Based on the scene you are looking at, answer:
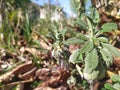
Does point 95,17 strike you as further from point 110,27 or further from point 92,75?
point 92,75

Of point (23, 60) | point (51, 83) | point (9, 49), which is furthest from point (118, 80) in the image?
point (9, 49)

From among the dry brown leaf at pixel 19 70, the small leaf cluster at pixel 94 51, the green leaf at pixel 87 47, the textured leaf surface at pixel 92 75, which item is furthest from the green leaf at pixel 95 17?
the dry brown leaf at pixel 19 70

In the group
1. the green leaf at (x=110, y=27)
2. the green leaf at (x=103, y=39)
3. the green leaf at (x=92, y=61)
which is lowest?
the green leaf at (x=92, y=61)

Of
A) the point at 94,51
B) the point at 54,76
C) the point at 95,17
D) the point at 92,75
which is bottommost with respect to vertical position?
the point at 54,76

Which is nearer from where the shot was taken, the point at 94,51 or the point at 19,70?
the point at 94,51

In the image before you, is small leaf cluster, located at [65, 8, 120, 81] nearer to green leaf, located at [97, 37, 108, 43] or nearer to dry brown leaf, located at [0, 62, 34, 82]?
green leaf, located at [97, 37, 108, 43]

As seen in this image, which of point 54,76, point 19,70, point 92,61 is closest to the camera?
point 92,61

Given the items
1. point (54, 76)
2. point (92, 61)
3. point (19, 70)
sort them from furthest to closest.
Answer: point (19, 70), point (54, 76), point (92, 61)

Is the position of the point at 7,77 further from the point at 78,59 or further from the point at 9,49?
the point at 78,59

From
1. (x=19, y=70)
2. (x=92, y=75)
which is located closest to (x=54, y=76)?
(x=19, y=70)

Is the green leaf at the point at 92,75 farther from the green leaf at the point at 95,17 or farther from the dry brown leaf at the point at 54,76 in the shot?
the dry brown leaf at the point at 54,76

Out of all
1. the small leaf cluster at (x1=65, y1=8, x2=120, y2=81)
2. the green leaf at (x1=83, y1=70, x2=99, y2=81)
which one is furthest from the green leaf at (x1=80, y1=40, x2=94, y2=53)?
the green leaf at (x1=83, y1=70, x2=99, y2=81)
